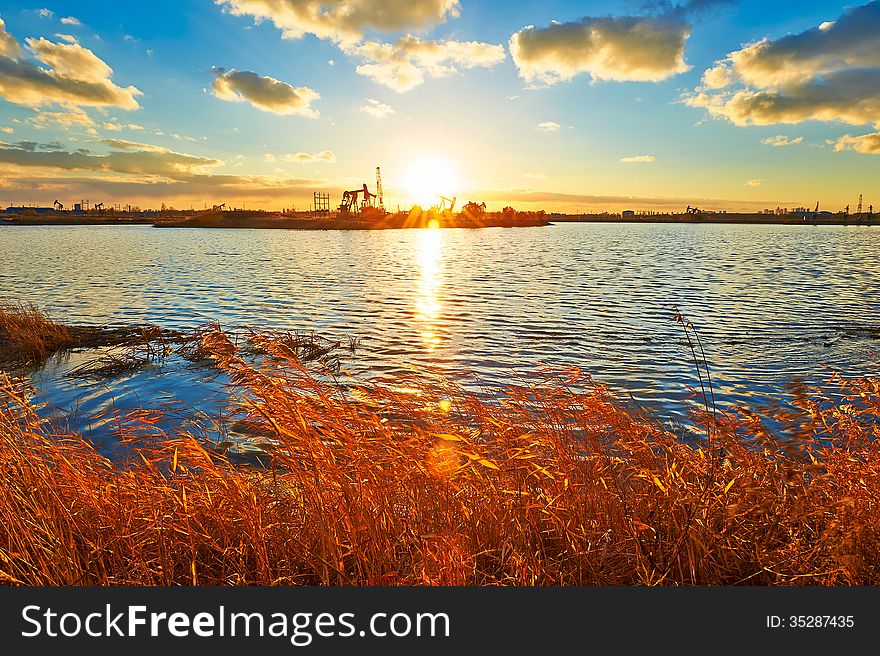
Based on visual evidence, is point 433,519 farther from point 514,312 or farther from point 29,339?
point 514,312

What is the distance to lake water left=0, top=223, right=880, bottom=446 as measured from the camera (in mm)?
13570

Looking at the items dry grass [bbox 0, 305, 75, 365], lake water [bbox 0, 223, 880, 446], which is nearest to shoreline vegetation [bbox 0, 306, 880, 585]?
lake water [bbox 0, 223, 880, 446]

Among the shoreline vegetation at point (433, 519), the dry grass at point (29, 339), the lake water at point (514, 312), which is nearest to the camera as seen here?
the shoreline vegetation at point (433, 519)

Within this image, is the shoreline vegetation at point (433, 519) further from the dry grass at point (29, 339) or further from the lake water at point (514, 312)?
the dry grass at point (29, 339)

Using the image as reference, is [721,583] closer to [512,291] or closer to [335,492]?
[335,492]

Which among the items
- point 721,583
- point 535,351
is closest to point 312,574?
point 721,583

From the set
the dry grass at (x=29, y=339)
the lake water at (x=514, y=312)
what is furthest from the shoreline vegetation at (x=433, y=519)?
the dry grass at (x=29, y=339)

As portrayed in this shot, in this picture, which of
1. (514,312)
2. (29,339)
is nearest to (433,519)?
(29,339)

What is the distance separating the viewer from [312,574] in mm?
4207

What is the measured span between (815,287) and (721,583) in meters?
32.7

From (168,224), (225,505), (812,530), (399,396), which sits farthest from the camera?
(168,224)

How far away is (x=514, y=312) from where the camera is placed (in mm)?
23203

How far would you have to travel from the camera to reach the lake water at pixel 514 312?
1357 centimetres

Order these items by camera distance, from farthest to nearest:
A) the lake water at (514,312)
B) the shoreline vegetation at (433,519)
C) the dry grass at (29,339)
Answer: the dry grass at (29,339) → the lake water at (514,312) → the shoreline vegetation at (433,519)
